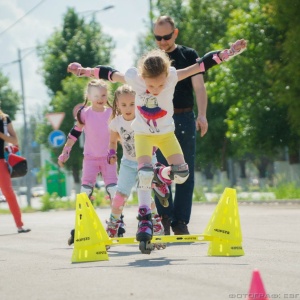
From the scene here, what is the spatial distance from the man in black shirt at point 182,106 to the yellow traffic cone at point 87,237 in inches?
88.3

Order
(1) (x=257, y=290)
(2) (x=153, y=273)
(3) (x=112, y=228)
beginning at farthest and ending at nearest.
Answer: (3) (x=112, y=228), (2) (x=153, y=273), (1) (x=257, y=290)

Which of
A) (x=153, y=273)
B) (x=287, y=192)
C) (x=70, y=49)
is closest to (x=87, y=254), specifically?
(x=153, y=273)

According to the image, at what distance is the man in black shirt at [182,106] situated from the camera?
9961 millimetres

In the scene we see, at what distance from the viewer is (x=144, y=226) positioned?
25.4 ft

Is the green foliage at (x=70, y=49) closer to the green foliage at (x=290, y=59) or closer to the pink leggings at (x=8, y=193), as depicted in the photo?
the green foliage at (x=290, y=59)

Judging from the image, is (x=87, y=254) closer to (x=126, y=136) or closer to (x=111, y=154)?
(x=111, y=154)

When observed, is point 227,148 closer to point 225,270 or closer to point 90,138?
point 90,138

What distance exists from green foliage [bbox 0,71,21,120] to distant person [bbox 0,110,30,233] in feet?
250

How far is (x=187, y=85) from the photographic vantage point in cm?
1015

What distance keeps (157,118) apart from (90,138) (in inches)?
100

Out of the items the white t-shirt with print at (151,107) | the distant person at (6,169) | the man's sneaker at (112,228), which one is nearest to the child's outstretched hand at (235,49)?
the white t-shirt with print at (151,107)

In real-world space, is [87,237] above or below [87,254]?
above

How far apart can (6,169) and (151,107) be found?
6.08m

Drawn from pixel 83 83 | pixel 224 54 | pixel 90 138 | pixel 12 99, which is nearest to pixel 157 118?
pixel 224 54
